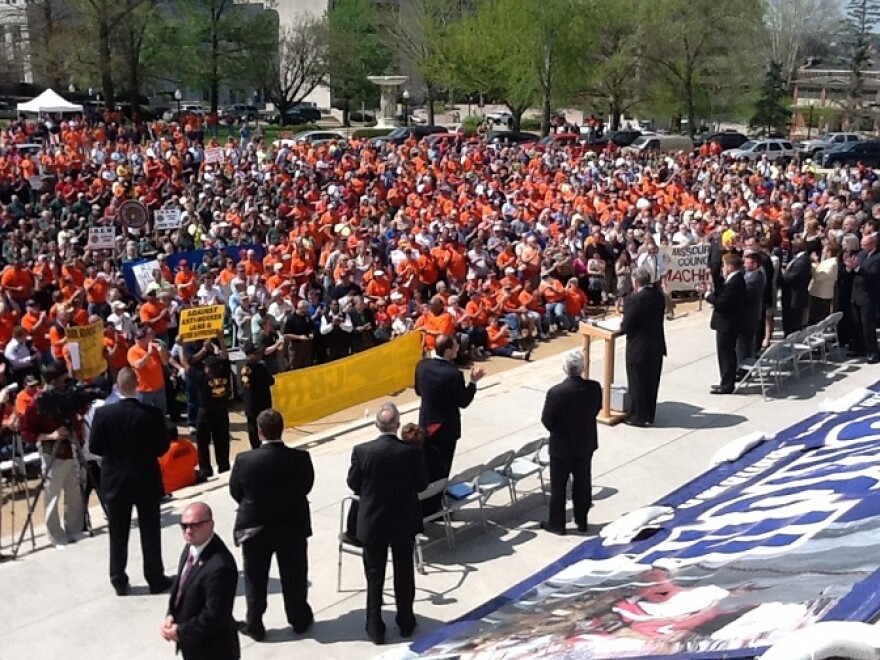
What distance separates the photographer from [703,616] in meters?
4.78

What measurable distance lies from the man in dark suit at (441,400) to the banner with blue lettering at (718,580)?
4.12ft

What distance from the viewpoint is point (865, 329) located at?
12.3 metres

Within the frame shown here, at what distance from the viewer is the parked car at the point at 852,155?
139ft

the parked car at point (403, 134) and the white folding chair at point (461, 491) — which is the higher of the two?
the parked car at point (403, 134)

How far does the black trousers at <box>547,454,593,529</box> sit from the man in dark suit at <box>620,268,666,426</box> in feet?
7.81

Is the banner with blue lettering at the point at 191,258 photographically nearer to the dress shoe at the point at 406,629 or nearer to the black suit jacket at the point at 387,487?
the black suit jacket at the point at 387,487

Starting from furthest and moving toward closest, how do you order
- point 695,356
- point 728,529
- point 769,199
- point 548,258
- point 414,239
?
point 769,199 < point 414,239 < point 548,258 < point 695,356 < point 728,529

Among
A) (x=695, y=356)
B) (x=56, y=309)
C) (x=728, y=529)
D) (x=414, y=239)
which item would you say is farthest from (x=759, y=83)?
(x=728, y=529)

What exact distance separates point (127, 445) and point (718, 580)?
3.94 meters

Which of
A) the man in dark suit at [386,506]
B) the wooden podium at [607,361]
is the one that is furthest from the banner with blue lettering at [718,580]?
the wooden podium at [607,361]

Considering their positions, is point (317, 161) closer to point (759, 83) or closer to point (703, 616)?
point (703, 616)

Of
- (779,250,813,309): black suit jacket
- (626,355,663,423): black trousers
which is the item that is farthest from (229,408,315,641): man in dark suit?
(779,250,813,309): black suit jacket

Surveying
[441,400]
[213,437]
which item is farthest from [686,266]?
[441,400]

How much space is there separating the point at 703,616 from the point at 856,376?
26.2 feet
